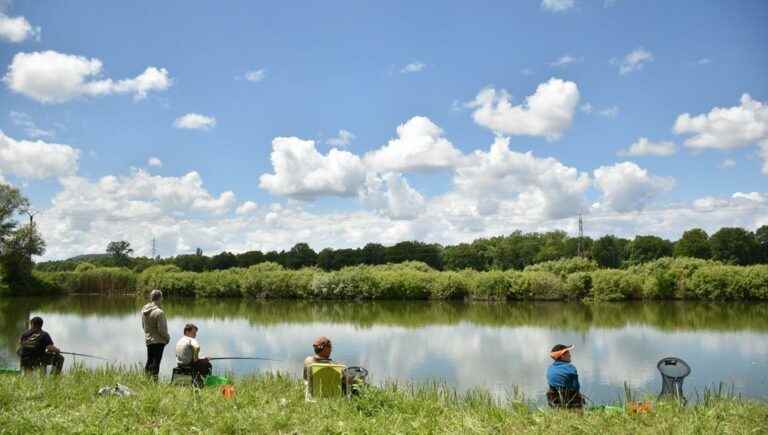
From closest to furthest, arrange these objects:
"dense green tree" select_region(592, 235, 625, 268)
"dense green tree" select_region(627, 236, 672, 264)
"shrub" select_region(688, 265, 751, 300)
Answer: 1. "shrub" select_region(688, 265, 751, 300)
2. "dense green tree" select_region(627, 236, 672, 264)
3. "dense green tree" select_region(592, 235, 625, 268)

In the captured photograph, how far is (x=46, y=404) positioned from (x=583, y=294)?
140 ft

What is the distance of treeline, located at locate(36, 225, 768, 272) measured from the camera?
61250 millimetres

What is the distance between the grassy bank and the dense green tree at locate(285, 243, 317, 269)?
18.5m

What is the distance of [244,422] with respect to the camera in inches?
225

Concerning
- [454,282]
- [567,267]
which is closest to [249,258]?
[454,282]

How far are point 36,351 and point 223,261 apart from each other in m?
69.8

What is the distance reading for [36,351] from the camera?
350 inches

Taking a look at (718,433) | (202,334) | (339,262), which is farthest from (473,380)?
(339,262)

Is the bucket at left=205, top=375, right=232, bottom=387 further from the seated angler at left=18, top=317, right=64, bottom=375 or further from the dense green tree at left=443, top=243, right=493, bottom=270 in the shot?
the dense green tree at left=443, top=243, right=493, bottom=270

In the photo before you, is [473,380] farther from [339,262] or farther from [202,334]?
[339,262]

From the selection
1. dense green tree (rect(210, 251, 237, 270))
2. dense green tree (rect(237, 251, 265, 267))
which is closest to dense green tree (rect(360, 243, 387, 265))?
dense green tree (rect(237, 251, 265, 267))

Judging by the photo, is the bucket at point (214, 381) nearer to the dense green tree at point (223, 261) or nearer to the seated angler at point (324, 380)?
the seated angler at point (324, 380)

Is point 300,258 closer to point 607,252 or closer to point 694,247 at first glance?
point 607,252

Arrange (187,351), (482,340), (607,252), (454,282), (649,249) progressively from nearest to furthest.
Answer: (187,351) < (482,340) < (454,282) < (649,249) < (607,252)
